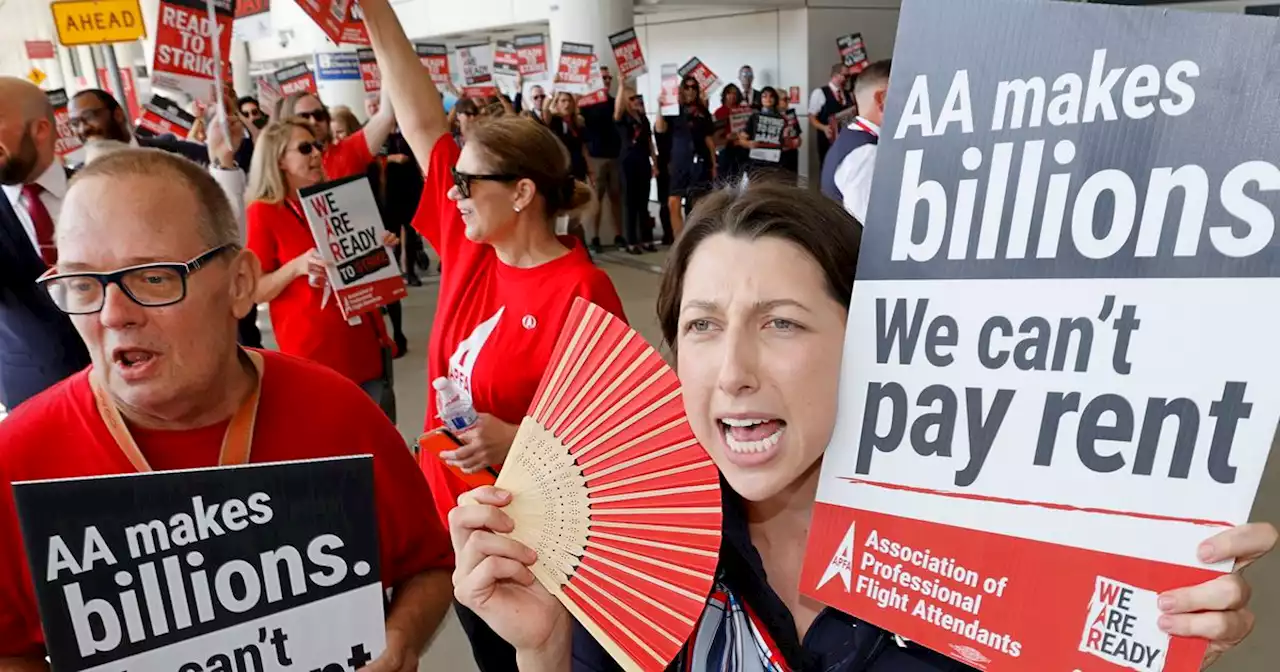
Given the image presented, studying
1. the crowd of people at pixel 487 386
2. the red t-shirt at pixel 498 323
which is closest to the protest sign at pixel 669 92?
the red t-shirt at pixel 498 323

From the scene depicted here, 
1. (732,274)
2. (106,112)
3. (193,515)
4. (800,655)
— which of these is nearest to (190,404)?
(193,515)

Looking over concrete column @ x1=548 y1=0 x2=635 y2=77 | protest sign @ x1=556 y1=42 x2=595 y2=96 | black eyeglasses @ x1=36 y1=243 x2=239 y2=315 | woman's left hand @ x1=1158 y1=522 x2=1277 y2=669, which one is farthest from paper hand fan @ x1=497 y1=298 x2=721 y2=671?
concrete column @ x1=548 y1=0 x2=635 y2=77

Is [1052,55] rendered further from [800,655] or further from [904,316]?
[800,655]

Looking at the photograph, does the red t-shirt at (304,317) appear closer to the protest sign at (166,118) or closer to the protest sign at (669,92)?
the protest sign at (166,118)

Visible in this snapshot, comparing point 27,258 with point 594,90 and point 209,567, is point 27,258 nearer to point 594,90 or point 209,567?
point 209,567

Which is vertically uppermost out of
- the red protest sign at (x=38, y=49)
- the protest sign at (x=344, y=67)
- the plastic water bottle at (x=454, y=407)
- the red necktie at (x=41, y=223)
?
the red protest sign at (x=38, y=49)

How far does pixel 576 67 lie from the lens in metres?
8.48

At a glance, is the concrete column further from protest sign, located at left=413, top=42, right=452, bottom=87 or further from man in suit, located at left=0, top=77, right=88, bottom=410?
man in suit, located at left=0, top=77, right=88, bottom=410

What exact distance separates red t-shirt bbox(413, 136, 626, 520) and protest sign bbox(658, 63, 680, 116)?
9.73 metres

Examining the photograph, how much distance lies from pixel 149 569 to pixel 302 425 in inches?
14.5

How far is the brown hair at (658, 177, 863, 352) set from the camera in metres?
1.09

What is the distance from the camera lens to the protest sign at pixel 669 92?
11.9 meters

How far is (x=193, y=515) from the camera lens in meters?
1.07

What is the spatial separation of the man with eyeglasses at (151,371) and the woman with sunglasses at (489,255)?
0.49 m
